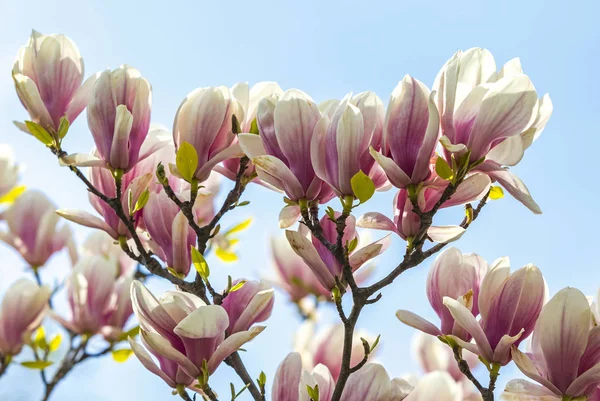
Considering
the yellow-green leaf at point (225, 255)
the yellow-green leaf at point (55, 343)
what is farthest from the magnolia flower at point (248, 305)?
the yellow-green leaf at point (55, 343)

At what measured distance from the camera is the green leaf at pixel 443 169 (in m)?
0.87

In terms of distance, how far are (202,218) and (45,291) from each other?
93cm

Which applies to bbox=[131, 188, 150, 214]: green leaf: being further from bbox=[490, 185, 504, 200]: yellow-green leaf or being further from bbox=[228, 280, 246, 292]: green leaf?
bbox=[490, 185, 504, 200]: yellow-green leaf

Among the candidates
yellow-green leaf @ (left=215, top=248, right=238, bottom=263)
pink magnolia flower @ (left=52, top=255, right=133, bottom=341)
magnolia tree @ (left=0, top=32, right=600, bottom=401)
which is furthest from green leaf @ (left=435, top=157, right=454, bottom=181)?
pink magnolia flower @ (left=52, top=255, right=133, bottom=341)

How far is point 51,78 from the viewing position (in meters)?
1.11

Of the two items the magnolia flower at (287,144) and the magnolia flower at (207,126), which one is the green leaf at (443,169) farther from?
the magnolia flower at (207,126)

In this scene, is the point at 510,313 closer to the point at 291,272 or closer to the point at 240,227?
the point at 240,227

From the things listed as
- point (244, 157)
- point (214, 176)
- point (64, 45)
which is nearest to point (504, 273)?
point (244, 157)

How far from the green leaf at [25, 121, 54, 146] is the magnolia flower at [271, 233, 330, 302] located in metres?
1.00

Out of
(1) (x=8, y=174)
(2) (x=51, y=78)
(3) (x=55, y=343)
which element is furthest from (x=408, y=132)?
(1) (x=8, y=174)

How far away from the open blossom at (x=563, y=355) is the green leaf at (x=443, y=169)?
20 centimetres

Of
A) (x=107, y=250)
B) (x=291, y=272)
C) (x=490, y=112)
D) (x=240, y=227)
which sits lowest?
(x=107, y=250)

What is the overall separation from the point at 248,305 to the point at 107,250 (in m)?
1.40

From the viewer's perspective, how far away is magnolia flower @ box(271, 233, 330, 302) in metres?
1.98
